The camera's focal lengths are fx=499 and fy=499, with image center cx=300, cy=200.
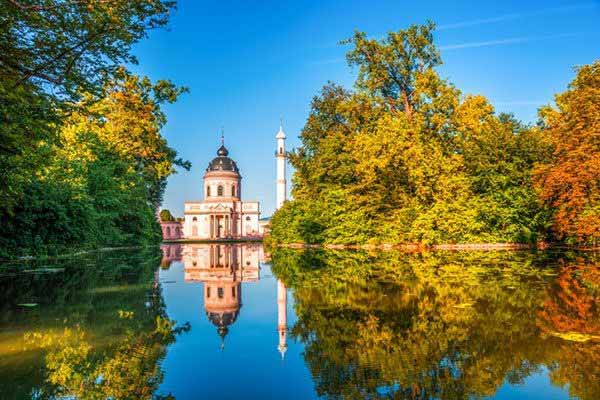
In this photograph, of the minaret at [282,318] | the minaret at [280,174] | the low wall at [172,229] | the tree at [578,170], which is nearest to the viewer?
the minaret at [282,318]

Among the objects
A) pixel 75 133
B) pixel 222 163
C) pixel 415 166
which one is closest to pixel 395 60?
pixel 415 166

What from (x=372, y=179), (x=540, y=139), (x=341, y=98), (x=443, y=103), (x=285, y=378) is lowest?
(x=285, y=378)

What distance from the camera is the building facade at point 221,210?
92250 millimetres

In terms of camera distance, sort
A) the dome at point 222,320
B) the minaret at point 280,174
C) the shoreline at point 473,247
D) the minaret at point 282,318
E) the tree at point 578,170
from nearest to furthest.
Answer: the minaret at point 282,318 → the dome at point 222,320 → the tree at point 578,170 → the shoreline at point 473,247 → the minaret at point 280,174

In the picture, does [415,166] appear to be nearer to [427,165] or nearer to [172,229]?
[427,165]

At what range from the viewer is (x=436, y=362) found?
4.75 m

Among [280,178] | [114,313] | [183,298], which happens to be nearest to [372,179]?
[183,298]

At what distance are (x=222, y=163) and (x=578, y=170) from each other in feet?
259

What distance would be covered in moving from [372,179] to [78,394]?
26715 mm

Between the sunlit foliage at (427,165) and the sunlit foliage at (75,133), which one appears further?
the sunlit foliage at (427,165)

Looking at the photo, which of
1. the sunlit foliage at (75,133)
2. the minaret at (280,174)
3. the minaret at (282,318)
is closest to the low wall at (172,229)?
the minaret at (280,174)

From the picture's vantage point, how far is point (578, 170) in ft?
74.8

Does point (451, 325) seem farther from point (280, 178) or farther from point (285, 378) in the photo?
point (280, 178)

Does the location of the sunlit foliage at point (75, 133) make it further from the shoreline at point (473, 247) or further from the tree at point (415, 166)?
the shoreline at point (473, 247)
